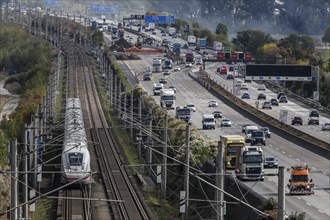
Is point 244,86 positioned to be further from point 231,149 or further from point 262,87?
point 231,149

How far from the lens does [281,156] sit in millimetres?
49312

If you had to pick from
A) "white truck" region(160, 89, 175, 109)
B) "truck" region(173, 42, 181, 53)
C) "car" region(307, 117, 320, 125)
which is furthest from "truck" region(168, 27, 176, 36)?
"car" region(307, 117, 320, 125)

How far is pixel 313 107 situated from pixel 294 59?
26.9m

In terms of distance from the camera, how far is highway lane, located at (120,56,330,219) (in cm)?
3466

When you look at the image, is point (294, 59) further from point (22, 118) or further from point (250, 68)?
point (22, 118)

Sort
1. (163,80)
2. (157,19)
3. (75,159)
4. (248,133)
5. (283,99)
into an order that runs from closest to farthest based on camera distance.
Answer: (75,159) < (248,133) < (283,99) < (163,80) < (157,19)

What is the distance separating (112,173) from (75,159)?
269 inches

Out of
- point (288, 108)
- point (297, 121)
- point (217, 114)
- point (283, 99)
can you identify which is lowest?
point (288, 108)

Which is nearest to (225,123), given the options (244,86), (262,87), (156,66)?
(244,86)

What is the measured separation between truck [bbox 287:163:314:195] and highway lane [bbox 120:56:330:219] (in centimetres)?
37

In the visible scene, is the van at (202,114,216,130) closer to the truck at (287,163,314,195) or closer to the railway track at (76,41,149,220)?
the railway track at (76,41,149,220)

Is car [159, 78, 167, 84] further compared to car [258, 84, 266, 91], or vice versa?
car [159, 78, 167, 84]

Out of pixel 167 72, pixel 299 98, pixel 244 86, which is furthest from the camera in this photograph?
pixel 167 72

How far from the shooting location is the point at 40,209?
36.0 metres
